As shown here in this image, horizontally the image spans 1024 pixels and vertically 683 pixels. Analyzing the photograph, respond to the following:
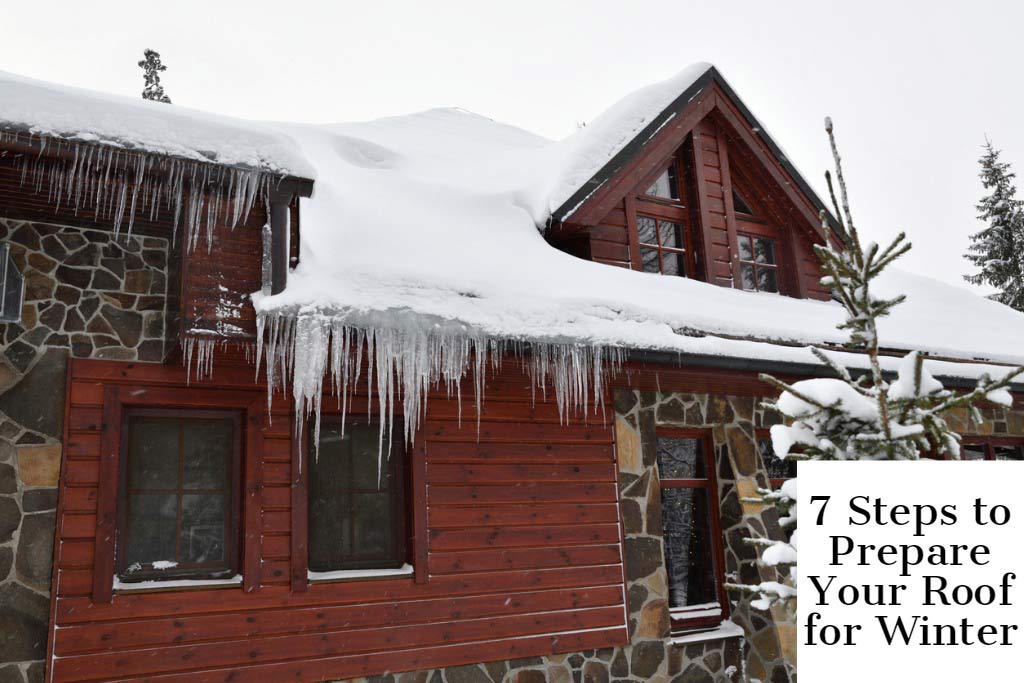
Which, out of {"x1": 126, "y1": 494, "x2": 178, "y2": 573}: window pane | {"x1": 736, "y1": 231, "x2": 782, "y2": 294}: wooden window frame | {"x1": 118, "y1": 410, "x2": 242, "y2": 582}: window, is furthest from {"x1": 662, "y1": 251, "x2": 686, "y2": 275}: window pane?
{"x1": 126, "y1": 494, "x2": 178, "y2": 573}: window pane

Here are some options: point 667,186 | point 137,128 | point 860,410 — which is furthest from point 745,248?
point 137,128

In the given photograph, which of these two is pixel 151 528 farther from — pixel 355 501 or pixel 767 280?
pixel 767 280

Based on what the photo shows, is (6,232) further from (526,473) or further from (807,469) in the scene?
(807,469)

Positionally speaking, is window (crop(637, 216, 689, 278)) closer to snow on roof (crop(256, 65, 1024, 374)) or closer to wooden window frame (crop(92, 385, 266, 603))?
snow on roof (crop(256, 65, 1024, 374))

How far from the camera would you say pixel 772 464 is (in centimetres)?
772

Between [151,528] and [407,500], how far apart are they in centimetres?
171

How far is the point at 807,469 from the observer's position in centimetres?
321

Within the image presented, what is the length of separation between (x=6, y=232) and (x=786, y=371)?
5796 mm

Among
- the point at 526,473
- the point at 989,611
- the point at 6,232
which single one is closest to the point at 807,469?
the point at 989,611

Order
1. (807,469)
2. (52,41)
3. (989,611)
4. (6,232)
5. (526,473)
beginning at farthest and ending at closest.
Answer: (52,41), (526,473), (6,232), (807,469), (989,611)

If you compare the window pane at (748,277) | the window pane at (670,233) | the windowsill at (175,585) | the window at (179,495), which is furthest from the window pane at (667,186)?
the windowsill at (175,585)

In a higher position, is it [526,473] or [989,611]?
[526,473]

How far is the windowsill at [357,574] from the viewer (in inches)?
218

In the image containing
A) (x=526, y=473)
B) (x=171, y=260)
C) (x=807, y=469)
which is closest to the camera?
(x=807, y=469)
